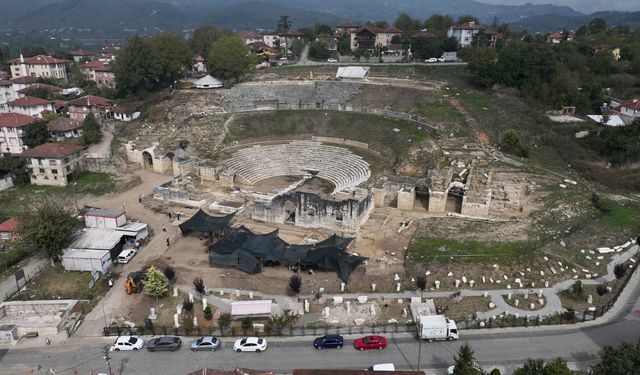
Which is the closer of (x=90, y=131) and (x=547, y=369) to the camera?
(x=547, y=369)

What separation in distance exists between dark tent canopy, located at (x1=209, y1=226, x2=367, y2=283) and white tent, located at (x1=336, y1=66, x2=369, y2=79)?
164 ft

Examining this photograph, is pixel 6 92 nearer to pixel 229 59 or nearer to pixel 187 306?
pixel 229 59

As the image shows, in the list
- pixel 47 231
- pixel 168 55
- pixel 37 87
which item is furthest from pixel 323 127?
pixel 37 87

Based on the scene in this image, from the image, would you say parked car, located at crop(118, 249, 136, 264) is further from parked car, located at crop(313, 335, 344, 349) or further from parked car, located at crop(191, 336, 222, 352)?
parked car, located at crop(313, 335, 344, 349)

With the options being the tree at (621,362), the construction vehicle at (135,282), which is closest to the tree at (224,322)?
the construction vehicle at (135,282)

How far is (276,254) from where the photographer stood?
31312 millimetres

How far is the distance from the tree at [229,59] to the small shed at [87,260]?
47596 millimetres

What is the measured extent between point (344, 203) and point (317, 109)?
2969 cm

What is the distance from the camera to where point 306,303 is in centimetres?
2695

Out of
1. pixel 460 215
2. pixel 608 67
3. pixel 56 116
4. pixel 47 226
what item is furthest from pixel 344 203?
pixel 608 67

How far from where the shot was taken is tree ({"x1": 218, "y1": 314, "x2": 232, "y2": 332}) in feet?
81.5

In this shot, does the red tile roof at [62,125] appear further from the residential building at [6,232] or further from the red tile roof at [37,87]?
the residential building at [6,232]

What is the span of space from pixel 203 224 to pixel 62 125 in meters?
37.1

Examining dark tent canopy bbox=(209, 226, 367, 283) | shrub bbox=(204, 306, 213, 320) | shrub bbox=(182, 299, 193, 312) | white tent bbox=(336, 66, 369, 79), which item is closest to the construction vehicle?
shrub bbox=(182, 299, 193, 312)
